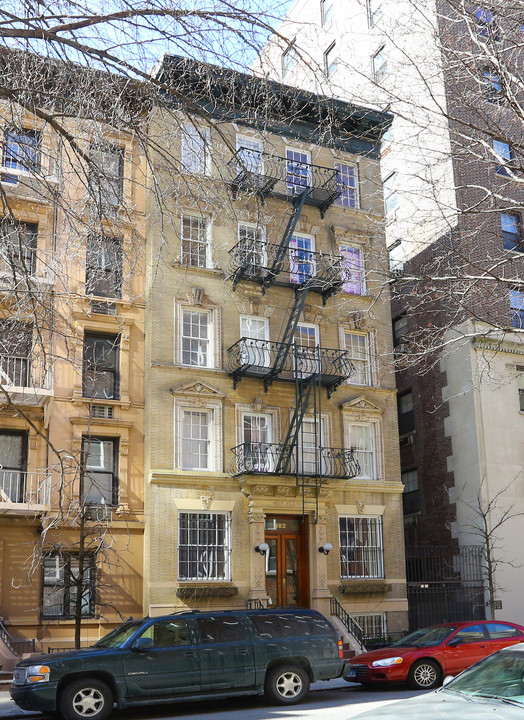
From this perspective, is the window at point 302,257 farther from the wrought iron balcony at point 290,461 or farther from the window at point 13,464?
the window at point 13,464

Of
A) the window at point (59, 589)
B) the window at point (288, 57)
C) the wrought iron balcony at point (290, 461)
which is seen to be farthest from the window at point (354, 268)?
the window at point (288, 57)

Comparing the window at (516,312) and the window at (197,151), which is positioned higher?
the window at (516,312)

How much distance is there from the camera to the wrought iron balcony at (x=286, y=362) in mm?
24859

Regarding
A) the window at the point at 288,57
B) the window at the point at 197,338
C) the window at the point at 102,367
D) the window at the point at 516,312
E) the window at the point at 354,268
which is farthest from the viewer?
the window at the point at 516,312

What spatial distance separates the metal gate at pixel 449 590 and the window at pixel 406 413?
5342 mm

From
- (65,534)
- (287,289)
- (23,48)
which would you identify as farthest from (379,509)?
(23,48)

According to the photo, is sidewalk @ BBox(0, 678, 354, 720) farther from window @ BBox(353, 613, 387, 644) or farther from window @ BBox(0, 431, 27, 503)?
window @ BBox(353, 613, 387, 644)

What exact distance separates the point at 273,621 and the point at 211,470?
373 inches

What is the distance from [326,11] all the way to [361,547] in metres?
26.0

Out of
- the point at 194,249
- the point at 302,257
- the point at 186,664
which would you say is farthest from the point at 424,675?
the point at 194,249

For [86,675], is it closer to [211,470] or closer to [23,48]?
[23,48]

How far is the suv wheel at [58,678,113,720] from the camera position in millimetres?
12938

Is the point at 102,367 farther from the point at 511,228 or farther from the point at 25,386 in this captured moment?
the point at 511,228

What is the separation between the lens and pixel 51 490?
21969 mm
